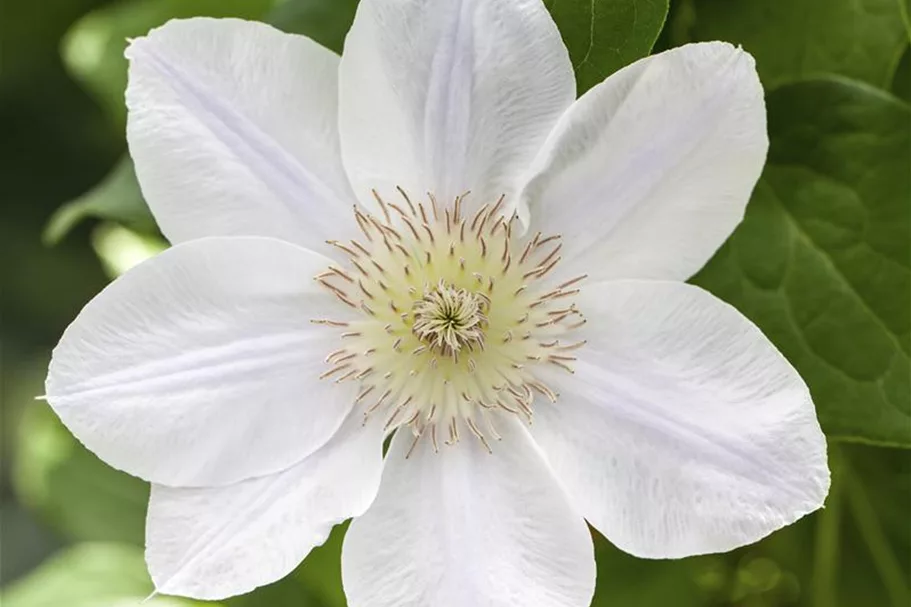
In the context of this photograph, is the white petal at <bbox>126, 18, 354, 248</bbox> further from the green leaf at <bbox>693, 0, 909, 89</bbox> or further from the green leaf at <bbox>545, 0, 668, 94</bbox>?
the green leaf at <bbox>693, 0, 909, 89</bbox>

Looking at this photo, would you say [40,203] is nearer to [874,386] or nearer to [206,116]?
[206,116]

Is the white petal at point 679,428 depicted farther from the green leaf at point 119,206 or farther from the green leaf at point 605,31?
the green leaf at point 119,206

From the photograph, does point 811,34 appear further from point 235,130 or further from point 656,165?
point 235,130

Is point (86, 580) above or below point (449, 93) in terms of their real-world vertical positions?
below

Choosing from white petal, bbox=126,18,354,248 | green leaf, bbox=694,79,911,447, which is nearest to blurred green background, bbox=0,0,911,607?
green leaf, bbox=694,79,911,447

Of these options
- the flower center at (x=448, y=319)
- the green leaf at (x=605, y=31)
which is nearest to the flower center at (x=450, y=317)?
the flower center at (x=448, y=319)

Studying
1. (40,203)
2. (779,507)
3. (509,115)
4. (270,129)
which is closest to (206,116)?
(270,129)

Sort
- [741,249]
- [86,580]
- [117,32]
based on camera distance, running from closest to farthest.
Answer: [741,249], [117,32], [86,580]

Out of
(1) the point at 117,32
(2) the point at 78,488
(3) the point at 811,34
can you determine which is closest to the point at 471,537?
(3) the point at 811,34
